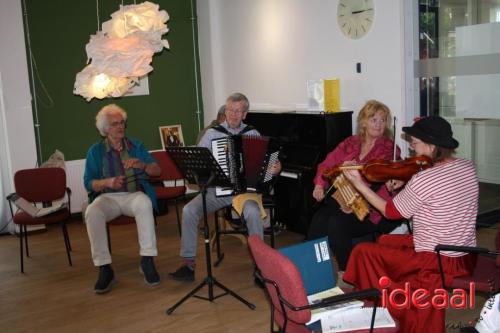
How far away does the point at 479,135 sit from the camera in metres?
4.36

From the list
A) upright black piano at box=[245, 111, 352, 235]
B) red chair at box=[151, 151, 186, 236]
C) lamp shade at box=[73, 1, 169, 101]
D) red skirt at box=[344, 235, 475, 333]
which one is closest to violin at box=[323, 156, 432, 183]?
red skirt at box=[344, 235, 475, 333]

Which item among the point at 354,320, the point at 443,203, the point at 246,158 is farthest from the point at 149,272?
the point at 443,203

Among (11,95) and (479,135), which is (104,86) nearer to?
(11,95)

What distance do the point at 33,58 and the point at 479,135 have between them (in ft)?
14.7

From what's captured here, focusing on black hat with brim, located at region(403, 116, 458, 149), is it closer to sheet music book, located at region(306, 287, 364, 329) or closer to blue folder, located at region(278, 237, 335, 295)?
blue folder, located at region(278, 237, 335, 295)

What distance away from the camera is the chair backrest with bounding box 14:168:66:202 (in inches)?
184

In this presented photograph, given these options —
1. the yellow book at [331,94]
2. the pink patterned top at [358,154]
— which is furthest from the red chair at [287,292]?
the yellow book at [331,94]

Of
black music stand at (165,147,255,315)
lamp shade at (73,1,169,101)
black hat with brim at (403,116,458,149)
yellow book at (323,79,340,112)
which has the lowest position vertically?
black music stand at (165,147,255,315)

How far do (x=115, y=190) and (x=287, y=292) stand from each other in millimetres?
2490

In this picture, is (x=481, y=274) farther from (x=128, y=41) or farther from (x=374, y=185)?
(x=128, y=41)

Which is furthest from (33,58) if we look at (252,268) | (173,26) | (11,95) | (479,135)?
(479,135)

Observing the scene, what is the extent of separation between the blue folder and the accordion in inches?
48.0

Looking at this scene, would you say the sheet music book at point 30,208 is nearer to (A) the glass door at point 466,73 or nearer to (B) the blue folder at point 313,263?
(B) the blue folder at point 313,263

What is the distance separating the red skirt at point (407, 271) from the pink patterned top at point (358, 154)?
88 cm
